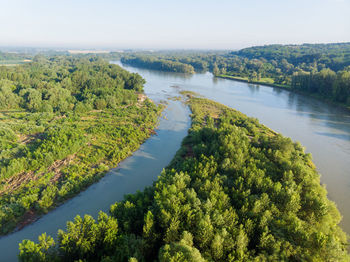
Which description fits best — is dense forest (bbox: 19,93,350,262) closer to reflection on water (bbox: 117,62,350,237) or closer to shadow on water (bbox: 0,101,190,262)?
shadow on water (bbox: 0,101,190,262)

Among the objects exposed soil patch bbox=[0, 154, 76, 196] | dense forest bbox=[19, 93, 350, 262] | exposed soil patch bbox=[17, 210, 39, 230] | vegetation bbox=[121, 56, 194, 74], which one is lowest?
exposed soil patch bbox=[17, 210, 39, 230]

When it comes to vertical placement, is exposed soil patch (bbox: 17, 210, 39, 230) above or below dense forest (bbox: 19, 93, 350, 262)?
below

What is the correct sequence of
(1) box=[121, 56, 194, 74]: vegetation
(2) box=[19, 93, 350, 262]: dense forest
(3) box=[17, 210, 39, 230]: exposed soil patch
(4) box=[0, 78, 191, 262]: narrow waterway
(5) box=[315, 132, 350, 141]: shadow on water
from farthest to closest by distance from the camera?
1. (1) box=[121, 56, 194, 74]: vegetation
2. (5) box=[315, 132, 350, 141]: shadow on water
3. (3) box=[17, 210, 39, 230]: exposed soil patch
4. (4) box=[0, 78, 191, 262]: narrow waterway
5. (2) box=[19, 93, 350, 262]: dense forest

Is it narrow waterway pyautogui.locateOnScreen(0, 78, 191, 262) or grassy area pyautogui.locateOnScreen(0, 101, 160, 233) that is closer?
narrow waterway pyautogui.locateOnScreen(0, 78, 191, 262)

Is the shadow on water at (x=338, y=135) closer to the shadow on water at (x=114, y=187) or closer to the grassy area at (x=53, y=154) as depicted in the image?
the shadow on water at (x=114, y=187)

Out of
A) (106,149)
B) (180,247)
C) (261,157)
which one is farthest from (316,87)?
(180,247)

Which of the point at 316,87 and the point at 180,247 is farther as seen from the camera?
the point at 316,87

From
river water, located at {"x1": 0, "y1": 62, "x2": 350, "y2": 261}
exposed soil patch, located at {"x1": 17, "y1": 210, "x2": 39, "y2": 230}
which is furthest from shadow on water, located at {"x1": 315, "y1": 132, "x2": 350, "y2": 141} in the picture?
exposed soil patch, located at {"x1": 17, "y1": 210, "x2": 39, "y2": 230}

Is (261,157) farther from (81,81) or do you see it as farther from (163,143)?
(81,81)
